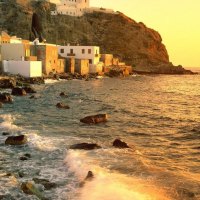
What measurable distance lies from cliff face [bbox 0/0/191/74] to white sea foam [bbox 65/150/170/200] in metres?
92.2

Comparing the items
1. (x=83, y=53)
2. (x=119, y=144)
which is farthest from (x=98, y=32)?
(x=119, y=144)

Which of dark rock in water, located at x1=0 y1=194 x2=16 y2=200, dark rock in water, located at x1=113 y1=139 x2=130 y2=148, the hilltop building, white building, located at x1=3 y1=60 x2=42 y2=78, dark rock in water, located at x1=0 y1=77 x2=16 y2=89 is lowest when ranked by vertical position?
dark rock in water, located at x1=0 y1=194 x2=16 y2=200

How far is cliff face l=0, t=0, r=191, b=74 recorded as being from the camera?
108819mm

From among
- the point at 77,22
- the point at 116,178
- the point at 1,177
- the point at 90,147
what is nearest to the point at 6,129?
the point at 90,147

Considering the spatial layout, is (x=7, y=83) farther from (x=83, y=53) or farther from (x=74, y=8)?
(x=74, y=8)

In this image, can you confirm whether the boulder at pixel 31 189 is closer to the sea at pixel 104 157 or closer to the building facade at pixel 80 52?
the sea at pixel 104 157

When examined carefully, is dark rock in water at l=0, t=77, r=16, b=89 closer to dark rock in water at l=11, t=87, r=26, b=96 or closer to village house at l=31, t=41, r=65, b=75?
dark rock in water at l=11, t=87, r=26, b=96

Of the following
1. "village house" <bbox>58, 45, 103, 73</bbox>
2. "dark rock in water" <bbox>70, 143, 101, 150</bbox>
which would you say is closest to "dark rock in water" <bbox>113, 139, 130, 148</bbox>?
"dark rock in water" <bbox>70, 143, 101, 150</bbox>

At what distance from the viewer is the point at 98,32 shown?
11950cm

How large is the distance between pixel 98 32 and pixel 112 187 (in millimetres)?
108385

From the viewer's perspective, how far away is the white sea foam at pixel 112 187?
13.1 m

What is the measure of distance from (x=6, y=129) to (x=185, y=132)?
461 inches

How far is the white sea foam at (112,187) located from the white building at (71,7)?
106851 millimetres

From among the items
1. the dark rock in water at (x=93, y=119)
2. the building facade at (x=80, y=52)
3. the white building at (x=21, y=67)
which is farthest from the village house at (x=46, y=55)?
the dark rock in water at (x=93, y=119)
